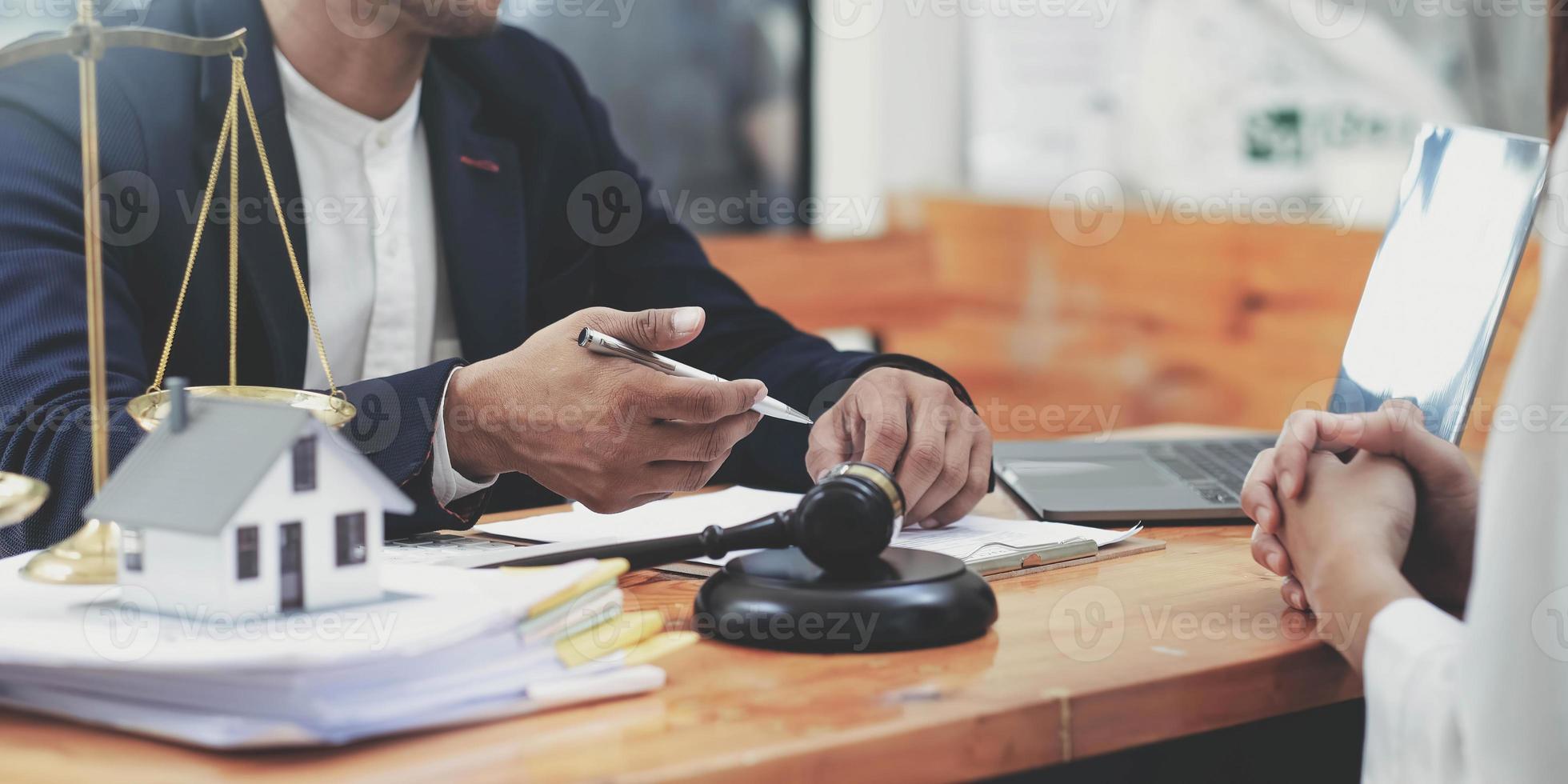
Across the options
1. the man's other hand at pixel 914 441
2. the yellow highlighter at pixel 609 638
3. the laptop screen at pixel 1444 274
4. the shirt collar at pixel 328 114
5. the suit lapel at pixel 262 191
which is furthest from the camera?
the shirt collar at pixel 328 114

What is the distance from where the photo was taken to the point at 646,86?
3738 mm

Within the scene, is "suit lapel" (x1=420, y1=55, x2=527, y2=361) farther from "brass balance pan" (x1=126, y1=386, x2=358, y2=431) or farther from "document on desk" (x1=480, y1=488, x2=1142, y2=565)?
"brass balance pan" (x1=126, y1=386, x2=358, y2=431)

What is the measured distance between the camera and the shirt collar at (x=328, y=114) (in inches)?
60.8

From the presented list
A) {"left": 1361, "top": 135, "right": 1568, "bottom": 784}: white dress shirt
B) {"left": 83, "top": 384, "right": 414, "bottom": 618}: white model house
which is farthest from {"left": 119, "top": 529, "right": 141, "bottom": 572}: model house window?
{"left": 1361, "top": 135, "right": 1568, "bottom": 784}: white dress shirt

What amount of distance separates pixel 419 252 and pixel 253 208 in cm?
28

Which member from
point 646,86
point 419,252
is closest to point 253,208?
point 419,252

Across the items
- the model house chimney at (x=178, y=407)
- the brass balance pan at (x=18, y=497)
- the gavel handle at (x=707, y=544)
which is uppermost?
the model house chimney at (x=178, y=407)

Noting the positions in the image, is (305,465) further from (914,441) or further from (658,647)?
(914,441)

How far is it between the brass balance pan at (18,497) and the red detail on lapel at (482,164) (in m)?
0.94

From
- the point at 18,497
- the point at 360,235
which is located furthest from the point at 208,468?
the point at 360,235

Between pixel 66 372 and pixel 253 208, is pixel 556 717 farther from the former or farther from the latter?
pixel 253 208

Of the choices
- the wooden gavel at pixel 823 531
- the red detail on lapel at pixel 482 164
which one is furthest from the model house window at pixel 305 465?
the red detail on lapel at pixel 482 164

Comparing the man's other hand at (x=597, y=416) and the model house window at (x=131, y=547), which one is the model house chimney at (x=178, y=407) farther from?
the man's other hand at (x=597, y=416)

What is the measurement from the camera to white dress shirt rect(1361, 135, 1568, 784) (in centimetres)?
62
